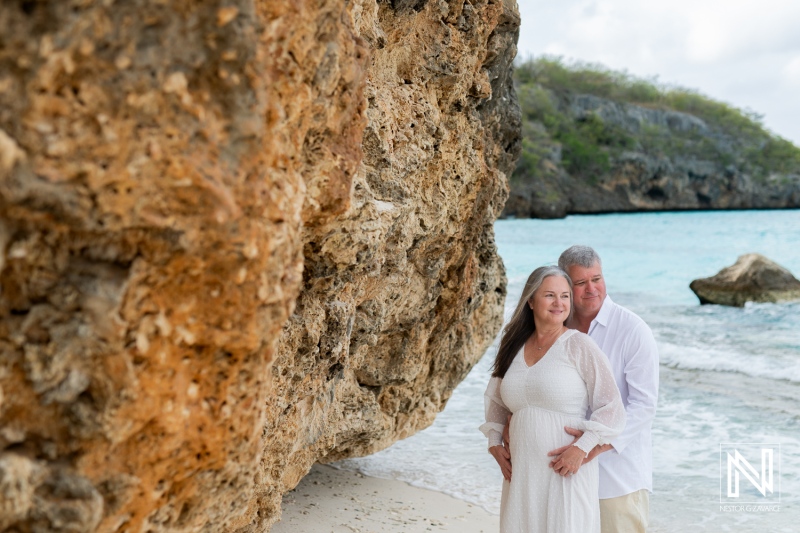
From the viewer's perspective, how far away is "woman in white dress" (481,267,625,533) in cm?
303

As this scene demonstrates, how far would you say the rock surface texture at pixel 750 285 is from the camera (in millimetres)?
15766

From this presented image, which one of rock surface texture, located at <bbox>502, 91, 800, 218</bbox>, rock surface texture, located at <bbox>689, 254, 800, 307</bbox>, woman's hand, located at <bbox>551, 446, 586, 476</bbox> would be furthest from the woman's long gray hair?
rock surface texture, located at <bbox>502, 91, 800, 218</bbox>

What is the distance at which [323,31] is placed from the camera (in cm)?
201

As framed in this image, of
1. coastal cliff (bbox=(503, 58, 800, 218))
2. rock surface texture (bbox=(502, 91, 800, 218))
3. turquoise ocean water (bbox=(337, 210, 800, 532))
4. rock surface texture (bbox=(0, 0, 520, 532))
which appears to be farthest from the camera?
rock surface texture (bbox=(502, 91, 800, 218))

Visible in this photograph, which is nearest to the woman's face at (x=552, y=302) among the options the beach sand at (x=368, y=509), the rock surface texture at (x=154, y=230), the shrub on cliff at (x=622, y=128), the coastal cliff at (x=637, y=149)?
the rock surface texture at (x=154, y=230)

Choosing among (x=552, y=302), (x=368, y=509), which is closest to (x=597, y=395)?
(x=552, y=302)

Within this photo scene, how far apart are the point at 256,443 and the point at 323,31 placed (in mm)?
1110

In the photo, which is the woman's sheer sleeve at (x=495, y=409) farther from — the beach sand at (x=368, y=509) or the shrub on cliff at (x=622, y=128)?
the shrub on cliff at (x=622, y=128)

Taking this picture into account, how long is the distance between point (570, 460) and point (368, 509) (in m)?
2.31

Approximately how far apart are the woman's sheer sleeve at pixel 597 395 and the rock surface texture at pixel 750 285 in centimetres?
1426

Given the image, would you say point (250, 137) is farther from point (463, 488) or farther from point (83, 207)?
point (463, 488)

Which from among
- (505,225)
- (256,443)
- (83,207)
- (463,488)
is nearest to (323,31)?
(83,207)

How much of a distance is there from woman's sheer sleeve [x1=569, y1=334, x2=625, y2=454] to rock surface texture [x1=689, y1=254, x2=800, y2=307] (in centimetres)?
1426

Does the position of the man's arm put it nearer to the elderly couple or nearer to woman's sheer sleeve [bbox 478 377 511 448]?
the elderly couple
